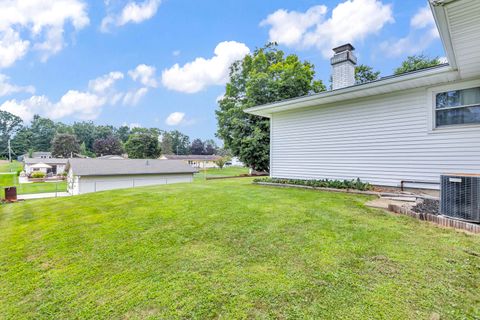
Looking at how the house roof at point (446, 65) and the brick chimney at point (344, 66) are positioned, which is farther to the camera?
the brick chimney at point (344, 66)

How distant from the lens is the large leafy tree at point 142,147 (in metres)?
40.1

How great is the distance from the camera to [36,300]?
1.86 metres

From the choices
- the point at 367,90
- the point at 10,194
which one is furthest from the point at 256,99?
the point at 10,194

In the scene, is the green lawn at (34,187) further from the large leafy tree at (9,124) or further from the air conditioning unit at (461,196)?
the large leafy tree at (9,124)

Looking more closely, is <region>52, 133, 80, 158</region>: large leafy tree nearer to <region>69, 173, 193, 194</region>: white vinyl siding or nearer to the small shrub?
the small shrub

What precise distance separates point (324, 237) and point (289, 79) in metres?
12.3

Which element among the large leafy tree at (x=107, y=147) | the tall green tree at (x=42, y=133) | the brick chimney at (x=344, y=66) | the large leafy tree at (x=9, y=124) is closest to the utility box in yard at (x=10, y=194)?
the brick chimney at (x=344, y=66)

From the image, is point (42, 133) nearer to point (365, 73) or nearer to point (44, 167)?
point (44, 167)

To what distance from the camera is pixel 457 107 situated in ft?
16.1

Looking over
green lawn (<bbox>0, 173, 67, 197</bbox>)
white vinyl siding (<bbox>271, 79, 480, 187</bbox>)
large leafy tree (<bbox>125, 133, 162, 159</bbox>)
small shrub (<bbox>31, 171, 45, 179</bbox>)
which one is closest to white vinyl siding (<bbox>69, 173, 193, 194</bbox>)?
green lawn (<bbox>0, 173, 67, 197</bbox>)

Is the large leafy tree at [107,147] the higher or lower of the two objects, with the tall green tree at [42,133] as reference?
lower

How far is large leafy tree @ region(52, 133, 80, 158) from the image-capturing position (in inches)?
1925

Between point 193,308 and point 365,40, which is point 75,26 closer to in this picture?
point 365,40

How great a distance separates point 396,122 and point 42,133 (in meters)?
80.5
